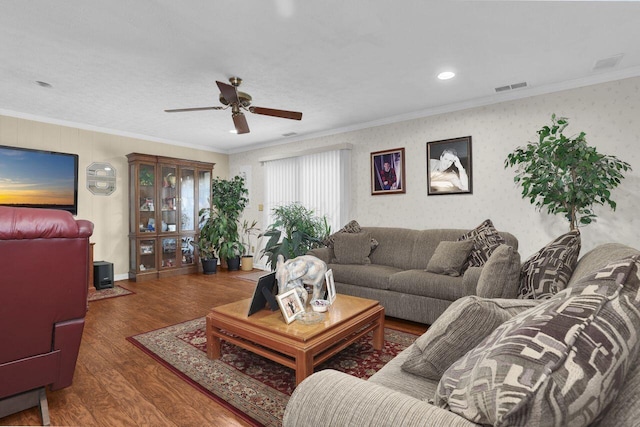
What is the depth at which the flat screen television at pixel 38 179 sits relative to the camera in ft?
13.5

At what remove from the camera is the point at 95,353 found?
8.14 feet

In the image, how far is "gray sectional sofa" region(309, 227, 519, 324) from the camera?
9.52 ft

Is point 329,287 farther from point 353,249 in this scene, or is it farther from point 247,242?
point 247,242

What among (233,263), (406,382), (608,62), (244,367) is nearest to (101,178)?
(233,263)

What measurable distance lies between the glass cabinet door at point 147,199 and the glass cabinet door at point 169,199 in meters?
0.13

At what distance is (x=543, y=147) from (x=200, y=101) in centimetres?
362

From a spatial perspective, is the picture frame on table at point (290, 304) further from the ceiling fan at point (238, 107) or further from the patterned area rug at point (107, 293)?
the patterned area rug at point (107, 293)

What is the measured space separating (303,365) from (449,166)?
321 cm

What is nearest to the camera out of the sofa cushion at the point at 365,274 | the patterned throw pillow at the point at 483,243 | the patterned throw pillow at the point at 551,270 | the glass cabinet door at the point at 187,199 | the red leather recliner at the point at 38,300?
the red leather recliner at the point at 38,300

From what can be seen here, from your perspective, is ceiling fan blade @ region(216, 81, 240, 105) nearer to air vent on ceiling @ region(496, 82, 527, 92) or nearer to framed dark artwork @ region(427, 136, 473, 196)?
framed dark artwork @ region(427, 136, 473, 196)

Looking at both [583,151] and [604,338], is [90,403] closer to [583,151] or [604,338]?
[604,338]

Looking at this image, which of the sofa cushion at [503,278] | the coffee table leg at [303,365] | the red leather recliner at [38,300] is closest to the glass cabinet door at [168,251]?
the red leather recliner at [38,300]

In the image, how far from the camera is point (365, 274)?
342cm

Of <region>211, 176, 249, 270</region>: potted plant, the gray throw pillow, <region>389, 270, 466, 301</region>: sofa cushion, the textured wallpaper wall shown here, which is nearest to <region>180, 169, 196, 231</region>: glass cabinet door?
<region>211, 176, 249, 270</region>: potted plant
